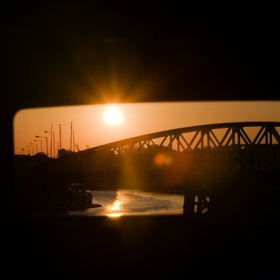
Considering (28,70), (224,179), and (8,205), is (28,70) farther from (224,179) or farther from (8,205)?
(224,179)

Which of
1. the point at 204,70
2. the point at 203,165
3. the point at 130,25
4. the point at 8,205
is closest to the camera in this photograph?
the point at 130,25

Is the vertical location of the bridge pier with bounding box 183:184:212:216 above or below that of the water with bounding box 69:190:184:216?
above

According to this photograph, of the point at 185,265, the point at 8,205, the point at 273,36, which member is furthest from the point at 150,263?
the point at 273,36

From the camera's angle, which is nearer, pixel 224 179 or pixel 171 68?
pixel 171 68

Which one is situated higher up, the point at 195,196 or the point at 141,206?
the point at 195,196

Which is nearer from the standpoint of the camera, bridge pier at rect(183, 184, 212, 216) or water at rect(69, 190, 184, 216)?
bridge pier at rect(183, 184, 212, 216)

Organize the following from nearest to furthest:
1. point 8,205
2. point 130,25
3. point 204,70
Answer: point 130,25
point 8,205
point 204,70

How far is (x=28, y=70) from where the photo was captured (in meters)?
6.92

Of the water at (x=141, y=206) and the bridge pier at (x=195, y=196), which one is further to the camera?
the water at (x=141, y=206)

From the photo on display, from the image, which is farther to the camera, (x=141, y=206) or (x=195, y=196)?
(x=141, y=206)

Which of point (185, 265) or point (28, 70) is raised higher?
point (28, 70)

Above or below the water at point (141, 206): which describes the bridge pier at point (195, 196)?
above

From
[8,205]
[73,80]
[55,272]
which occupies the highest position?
[73,80]

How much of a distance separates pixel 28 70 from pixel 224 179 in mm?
3547
